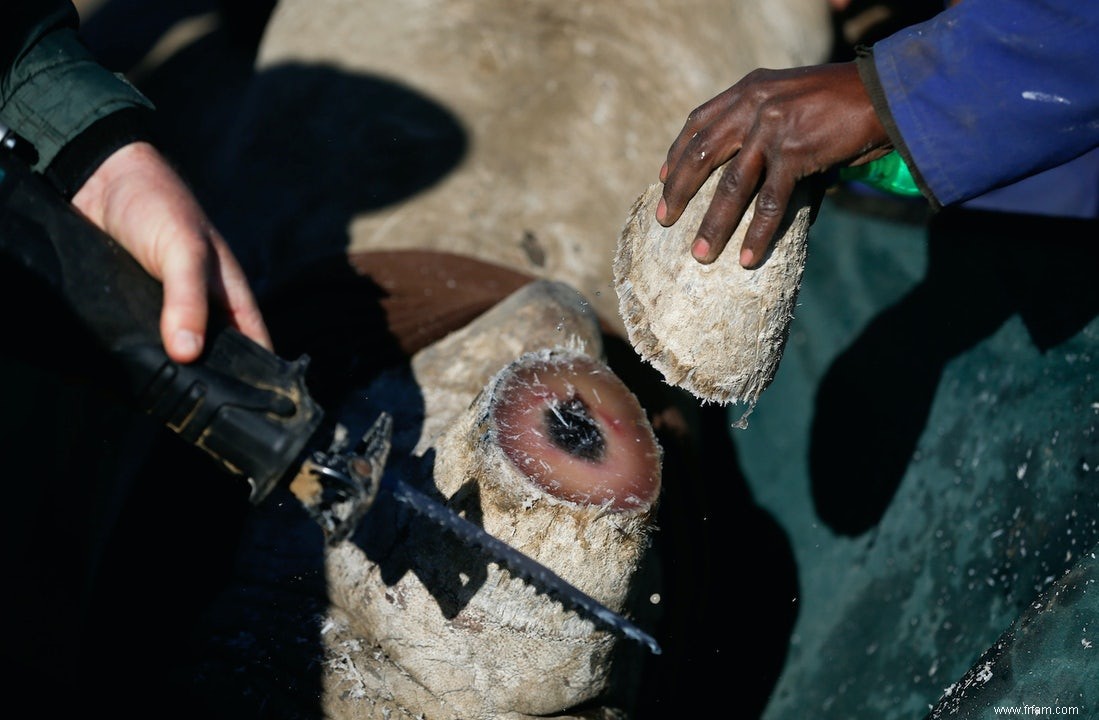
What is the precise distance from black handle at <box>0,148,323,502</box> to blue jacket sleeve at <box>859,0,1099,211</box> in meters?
0.89

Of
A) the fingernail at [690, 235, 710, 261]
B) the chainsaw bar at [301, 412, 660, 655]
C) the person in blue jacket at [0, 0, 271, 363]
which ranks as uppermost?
the person in blue jacket at [0, 0, 271, 363]

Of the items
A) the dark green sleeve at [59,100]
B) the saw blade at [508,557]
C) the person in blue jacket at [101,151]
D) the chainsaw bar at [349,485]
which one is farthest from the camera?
the dark green sleeve at [59,100]

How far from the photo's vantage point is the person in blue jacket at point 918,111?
53.8 inches

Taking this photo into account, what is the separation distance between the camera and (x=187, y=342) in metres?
1.20

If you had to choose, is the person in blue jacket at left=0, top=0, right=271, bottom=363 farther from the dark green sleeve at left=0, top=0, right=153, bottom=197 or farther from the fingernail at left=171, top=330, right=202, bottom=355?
the fingernail at left=171, top=330, right=202, bottom=355

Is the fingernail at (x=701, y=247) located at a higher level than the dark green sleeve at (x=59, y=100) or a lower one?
lower

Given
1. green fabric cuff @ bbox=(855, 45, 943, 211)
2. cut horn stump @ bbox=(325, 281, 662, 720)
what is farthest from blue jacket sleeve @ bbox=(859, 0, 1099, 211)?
cut horn stump @ bbox=(325, 281, 662, 720)

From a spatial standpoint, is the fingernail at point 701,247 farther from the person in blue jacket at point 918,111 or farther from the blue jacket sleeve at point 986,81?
the blue jacket sleeve at point 986,81

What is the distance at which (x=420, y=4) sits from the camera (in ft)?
8.15

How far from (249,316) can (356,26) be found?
130 centimetres

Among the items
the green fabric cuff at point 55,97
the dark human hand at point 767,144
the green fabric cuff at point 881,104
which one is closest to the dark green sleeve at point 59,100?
the green fabric cuff at point 55,97

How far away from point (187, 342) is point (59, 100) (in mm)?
652

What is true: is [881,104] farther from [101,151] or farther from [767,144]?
[101,151]

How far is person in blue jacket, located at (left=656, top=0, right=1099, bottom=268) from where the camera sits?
4.48ft
